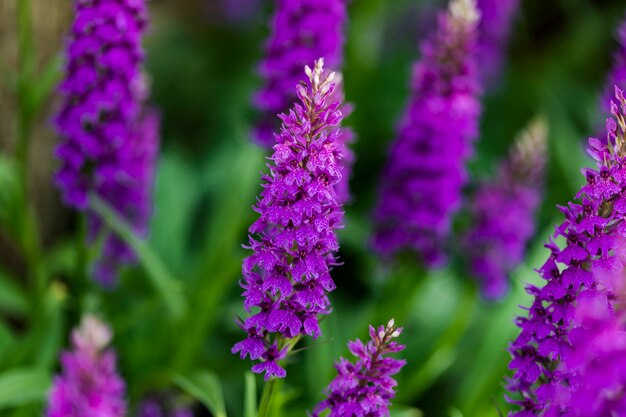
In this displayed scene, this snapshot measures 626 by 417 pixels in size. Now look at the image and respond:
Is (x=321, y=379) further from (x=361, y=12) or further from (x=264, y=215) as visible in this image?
(x=361, y=12)

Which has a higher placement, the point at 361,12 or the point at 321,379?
the point at 361,12

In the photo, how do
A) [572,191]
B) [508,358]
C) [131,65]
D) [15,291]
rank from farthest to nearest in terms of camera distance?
1. [572,191]
2. [15,291]
3. [508,358]
4. [131,65]

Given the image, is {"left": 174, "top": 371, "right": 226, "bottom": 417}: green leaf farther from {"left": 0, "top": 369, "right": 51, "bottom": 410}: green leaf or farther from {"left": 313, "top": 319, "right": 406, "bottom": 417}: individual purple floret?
{"left": 313, "top": 319, "right": 406, "bottom": 417}: individual purple floret

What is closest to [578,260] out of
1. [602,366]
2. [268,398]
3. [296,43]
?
[602,366]

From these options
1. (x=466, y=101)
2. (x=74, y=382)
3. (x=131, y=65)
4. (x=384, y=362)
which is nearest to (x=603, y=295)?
(x=384, y=362)

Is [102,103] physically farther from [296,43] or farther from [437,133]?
[437,133]
